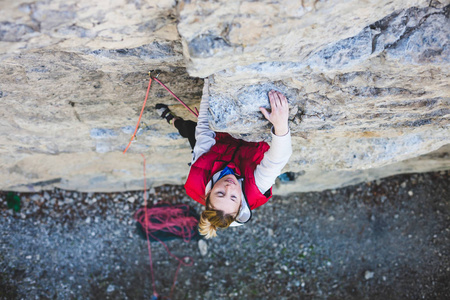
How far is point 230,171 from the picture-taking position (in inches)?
98.8

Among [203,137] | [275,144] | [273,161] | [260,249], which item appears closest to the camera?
[275,144]

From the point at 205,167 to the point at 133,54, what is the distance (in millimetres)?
1027

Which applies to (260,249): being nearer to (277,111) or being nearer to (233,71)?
(277,111)

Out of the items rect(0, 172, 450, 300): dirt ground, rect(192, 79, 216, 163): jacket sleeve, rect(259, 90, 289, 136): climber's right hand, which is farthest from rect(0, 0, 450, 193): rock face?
rect(0, 172, 450, 300): dirt ground

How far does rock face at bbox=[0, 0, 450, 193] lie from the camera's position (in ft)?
5.02

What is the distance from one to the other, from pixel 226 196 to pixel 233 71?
3.04ft

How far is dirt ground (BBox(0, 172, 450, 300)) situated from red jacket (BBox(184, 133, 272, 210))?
8.53ft

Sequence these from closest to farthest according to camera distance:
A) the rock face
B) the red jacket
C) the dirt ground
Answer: the rock face, the red jacket, the dirt ground

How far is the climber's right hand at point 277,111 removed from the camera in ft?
6.91

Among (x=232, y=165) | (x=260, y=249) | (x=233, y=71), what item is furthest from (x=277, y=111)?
(x=260, y=249)

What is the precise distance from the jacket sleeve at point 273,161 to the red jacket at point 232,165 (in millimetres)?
57

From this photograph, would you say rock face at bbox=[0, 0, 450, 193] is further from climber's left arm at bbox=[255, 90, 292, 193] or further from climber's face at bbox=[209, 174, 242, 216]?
climber's face at bbox=[209, 174, 242, 216]

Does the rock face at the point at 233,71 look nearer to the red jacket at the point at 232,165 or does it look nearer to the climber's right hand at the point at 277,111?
the climber's right hand at the point at 277,111

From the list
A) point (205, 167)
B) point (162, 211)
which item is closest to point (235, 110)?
point (205, 167)
